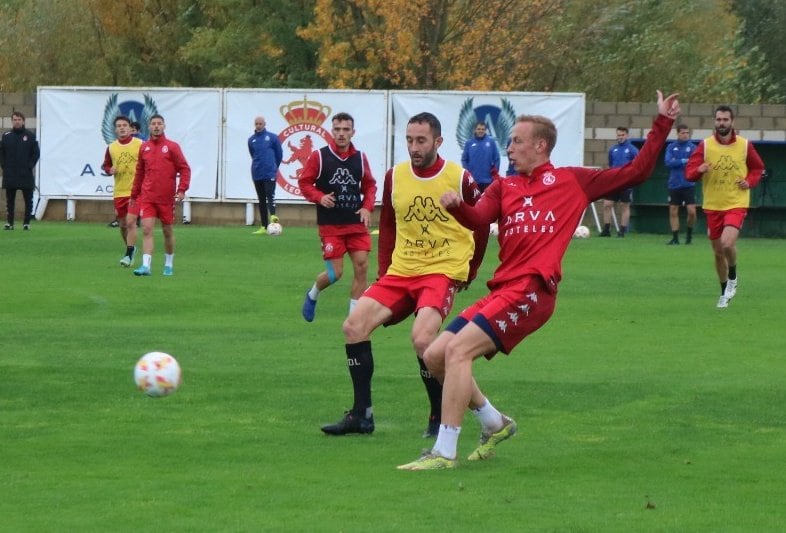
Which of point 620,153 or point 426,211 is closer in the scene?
point 426,211

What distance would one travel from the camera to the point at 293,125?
33281mm

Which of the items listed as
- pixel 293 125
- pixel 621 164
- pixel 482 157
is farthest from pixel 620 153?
pixel 293 125

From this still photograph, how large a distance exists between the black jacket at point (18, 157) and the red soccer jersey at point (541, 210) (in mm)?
23851

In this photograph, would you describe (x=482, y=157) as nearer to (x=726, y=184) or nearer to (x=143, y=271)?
(x=143, y=271)

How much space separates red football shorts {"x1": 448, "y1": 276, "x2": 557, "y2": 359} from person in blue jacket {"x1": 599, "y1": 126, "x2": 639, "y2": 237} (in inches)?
885

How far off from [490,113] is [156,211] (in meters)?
13.2

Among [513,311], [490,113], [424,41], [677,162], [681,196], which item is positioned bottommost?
[513,311]

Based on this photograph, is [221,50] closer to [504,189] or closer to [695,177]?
[695,177]

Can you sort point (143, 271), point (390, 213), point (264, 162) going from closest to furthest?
1. point (390, 213)
2. point (143, 271)
3. point (264, 162)

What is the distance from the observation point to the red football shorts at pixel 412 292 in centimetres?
971

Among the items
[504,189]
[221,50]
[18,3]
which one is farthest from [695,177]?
[18,3]

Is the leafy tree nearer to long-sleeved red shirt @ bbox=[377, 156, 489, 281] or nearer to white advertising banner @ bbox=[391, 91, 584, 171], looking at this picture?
white advertising banner @ bbox=[391, 91, 584, 171]

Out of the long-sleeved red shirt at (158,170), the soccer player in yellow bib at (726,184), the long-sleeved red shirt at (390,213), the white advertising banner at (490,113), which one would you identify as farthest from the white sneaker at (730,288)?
the white advertising banner at (490,113)

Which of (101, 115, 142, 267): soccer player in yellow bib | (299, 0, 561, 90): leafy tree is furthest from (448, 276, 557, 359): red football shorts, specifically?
(299, 0, 561, 90): leafy tree
